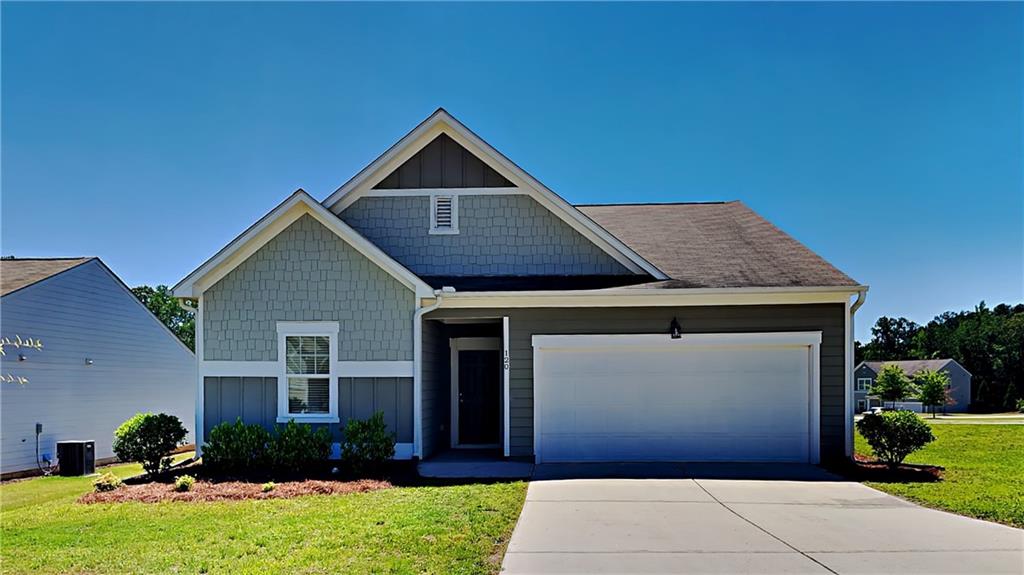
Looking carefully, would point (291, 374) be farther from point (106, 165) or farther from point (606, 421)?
point (106, 165)

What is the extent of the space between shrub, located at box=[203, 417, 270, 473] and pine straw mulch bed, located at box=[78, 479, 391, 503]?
2.80 ft

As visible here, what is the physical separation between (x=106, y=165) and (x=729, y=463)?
1469 cm

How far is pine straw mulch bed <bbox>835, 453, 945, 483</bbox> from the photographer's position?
10859mm

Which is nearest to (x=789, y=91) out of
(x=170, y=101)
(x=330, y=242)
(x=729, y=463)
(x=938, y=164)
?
(x=938, y=164)

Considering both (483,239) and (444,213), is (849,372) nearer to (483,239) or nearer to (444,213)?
(483,239)

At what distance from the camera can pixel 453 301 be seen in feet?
41.3

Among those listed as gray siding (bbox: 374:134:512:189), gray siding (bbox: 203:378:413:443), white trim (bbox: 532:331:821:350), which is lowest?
gray siding (bbox: 203:378:413:443)

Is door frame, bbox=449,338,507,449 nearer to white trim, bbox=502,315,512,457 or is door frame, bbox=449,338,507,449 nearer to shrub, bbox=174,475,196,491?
white trim, bbox=502,315,512,457

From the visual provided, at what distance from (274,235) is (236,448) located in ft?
12.1

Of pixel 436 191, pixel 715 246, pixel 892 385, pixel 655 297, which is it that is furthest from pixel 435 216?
pixel 892 385

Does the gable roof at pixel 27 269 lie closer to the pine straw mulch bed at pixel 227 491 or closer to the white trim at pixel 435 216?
the pine straw mulch bed at pixel 227 491

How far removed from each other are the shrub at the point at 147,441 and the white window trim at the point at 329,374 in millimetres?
1871

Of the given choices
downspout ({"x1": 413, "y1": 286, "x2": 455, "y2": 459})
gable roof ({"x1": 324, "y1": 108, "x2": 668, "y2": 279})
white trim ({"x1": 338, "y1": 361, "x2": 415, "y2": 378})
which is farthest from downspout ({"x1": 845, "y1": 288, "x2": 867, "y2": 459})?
white trim ({"x1": 338, "y1": 361, "x2": 415, "y2": 378})

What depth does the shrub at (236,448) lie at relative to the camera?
1171cm
